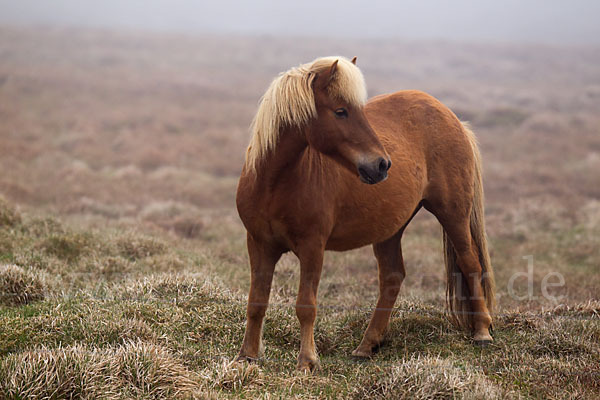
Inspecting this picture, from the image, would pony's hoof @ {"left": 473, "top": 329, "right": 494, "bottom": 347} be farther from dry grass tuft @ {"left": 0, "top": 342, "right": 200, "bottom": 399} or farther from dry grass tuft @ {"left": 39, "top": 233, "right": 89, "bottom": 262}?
dry grass tuft @ {"left": 39, "top": 233, "right": 89, "bottom": 262}

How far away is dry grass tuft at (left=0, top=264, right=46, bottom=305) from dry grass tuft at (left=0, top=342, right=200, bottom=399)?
6.02 ft

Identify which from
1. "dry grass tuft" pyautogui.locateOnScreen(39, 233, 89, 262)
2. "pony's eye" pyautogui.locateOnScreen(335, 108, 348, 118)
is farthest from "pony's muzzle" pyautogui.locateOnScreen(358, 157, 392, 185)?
"dry grass tuft" pyautogui.locateOnScreen(39, 233, 89, 262)

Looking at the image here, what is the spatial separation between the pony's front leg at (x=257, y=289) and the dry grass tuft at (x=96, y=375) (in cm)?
76

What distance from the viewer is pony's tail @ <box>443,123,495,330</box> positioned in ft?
18.6

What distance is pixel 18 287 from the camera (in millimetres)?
5605

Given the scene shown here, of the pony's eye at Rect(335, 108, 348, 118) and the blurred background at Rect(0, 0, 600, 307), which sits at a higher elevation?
the pony's eye at Rect(335, 108, 348, 118)

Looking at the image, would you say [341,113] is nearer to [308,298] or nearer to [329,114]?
[329,114]

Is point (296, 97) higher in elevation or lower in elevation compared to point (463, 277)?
higher

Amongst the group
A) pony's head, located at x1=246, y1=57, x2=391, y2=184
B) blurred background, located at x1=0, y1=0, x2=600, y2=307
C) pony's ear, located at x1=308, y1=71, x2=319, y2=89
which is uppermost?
pony's ear, located at x1=308, y1=71, x2=319, y2=89

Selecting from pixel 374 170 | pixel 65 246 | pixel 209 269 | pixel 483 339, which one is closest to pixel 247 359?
pixel 374 170

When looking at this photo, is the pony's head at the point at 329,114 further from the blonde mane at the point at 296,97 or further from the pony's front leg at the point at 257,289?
the pony's front leg at the point at 257,289

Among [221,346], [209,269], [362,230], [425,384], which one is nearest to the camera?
[425,384]

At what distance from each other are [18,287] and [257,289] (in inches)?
106

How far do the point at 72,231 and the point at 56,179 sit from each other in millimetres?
7743
